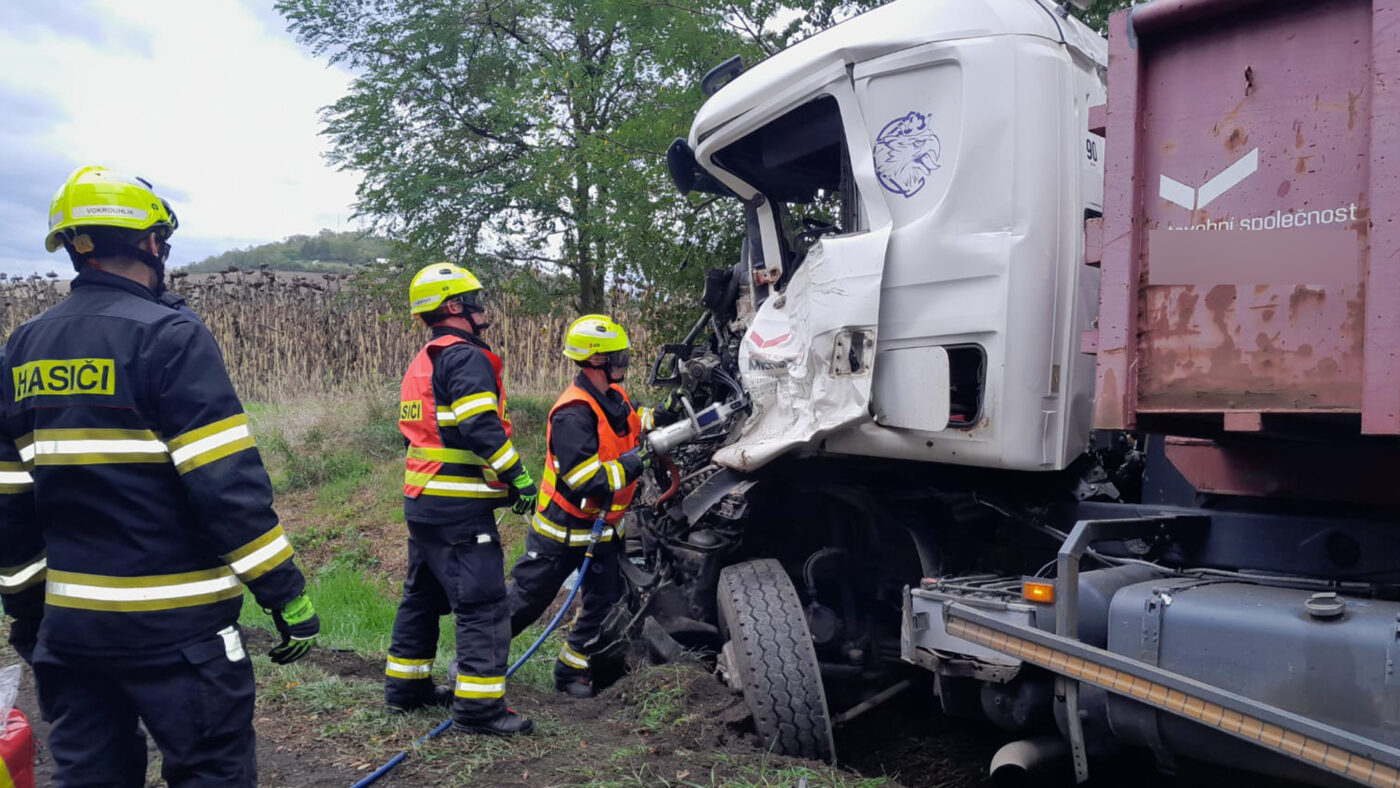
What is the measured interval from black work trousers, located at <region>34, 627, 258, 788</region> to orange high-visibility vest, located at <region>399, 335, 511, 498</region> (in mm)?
1638

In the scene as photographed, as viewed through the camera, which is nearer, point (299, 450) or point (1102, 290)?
point (1102, 290)

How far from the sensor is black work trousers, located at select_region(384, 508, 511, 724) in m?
4.23

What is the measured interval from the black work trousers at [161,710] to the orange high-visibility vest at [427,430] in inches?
64.5

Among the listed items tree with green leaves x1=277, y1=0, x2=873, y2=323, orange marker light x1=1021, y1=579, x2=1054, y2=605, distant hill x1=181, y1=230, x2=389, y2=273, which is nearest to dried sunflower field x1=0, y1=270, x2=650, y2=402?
tree with green leaves x1=277, y1=0, x2=873, y2=323

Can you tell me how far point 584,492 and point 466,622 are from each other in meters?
0.81

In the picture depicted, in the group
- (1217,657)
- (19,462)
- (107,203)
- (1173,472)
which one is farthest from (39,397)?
(1173,472)

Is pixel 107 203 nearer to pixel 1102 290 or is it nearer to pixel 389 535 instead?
pixel 1102 290

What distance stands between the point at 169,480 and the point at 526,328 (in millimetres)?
9766

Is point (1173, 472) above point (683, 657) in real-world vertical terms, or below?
above

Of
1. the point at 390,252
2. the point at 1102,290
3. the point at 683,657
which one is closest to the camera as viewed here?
the point at 1102,290

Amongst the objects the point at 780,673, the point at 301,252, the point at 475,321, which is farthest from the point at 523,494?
the point at 301,252

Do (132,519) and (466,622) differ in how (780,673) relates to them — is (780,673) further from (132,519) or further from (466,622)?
(132,519)

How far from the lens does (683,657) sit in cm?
480

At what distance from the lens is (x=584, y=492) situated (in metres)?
4.76
